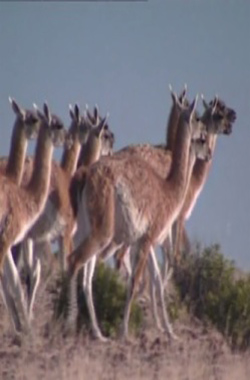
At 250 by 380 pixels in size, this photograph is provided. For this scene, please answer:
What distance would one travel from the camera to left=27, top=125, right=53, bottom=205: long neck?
20.1 metres

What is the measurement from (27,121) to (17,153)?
40 cm

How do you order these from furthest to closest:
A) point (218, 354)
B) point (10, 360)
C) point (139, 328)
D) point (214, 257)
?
point (214, 257)
point (139, 328)
point (218, 354)
point (10, 360)

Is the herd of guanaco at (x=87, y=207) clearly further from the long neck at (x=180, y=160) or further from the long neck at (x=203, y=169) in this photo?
the long neck at (x=203, y=169)

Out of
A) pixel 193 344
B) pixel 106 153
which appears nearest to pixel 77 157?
pixel 106 153

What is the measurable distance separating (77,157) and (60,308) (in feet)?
10.7

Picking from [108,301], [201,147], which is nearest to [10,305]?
[108,301]

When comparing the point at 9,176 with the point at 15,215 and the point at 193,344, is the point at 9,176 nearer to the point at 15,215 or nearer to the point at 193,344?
the point at 15,215

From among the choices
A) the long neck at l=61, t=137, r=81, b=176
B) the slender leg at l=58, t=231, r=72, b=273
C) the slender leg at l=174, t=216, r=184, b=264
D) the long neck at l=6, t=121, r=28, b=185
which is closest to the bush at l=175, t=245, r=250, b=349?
the slender leg at l=174, t=216, r=184, b=264

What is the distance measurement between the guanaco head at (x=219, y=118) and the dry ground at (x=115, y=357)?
4021 mm

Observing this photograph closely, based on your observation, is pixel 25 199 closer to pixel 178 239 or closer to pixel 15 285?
pixel 15 285

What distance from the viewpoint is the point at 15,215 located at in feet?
64.3

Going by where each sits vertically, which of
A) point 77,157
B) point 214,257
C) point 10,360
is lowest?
point 10,360

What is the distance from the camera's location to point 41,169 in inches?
801

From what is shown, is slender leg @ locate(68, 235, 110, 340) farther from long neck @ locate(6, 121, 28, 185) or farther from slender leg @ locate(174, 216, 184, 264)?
slender leg @ locate(174, 216, 184, 264)
